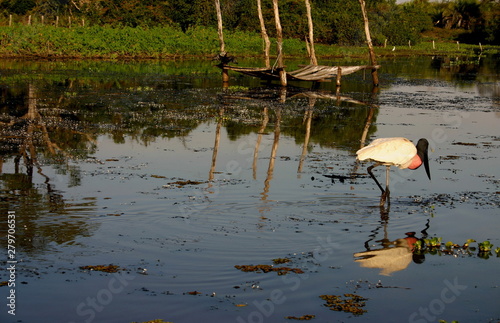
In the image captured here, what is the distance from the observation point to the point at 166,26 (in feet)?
187

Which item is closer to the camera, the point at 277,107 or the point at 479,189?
the point at 479,189

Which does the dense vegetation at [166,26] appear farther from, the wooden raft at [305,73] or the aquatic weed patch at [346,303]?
the aquatic weed patch at [346,303]

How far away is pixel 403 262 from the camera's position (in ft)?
28.3

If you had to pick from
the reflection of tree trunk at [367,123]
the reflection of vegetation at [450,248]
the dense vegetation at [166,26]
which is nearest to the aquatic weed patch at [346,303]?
the reflection of vegetation at [450,248]

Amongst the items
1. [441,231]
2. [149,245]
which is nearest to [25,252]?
[149,245]

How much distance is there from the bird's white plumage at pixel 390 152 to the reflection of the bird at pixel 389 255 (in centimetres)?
156

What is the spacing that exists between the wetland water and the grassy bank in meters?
25.2

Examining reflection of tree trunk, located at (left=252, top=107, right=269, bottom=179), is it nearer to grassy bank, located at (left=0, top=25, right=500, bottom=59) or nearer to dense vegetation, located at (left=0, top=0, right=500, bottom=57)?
grassy bank, located at (left=0, top=25, right=500, bottom=59)

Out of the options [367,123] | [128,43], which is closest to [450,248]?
[367,123]

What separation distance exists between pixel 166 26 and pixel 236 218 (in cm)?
4853

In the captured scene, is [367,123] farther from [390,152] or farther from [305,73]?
[305,73]

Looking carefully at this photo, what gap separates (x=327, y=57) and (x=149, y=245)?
51691mm

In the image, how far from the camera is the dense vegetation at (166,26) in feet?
158

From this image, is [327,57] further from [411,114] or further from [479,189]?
[479,189]
